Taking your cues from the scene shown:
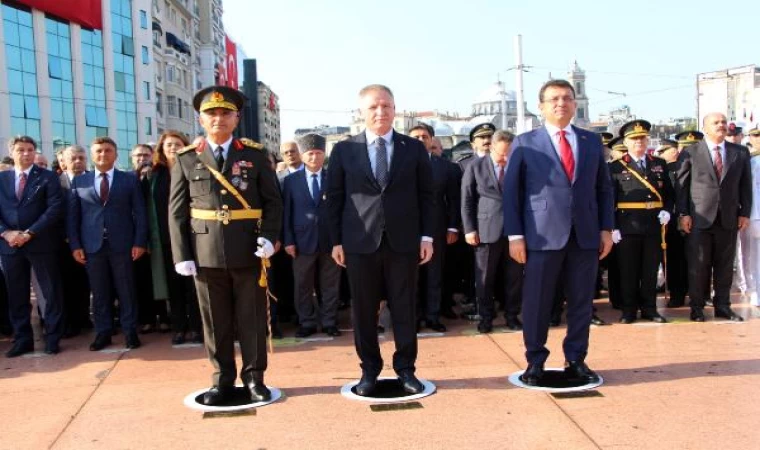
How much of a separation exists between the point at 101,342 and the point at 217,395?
87.0 inches

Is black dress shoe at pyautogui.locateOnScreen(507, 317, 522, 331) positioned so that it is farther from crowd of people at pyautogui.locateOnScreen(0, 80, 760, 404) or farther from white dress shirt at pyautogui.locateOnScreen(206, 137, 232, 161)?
white dress shirt at pyautogui.locateOnScreen(206, 137, 232, 161)

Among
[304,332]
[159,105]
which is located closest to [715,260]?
[304,332]

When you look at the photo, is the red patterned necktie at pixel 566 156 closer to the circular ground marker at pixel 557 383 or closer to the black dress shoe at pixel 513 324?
the circular ground marker at pixel 557 383

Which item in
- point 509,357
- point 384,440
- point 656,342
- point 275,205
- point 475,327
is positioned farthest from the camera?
point 475,327

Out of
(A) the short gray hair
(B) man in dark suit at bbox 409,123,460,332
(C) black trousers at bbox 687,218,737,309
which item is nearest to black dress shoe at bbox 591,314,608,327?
(C) black trousers at bbox 687,218,737,309

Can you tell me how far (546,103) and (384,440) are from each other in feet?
7.92

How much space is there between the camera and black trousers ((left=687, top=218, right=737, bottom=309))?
649 cm

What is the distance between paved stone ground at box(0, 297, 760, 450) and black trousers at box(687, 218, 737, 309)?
60 cm

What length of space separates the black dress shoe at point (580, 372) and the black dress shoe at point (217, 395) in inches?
87.8

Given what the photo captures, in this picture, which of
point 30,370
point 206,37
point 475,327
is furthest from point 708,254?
point 206,37

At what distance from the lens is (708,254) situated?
258 inches

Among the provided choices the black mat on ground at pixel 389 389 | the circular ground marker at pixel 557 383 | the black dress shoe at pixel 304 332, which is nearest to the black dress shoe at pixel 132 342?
the black dress shoe at pixel 304 332

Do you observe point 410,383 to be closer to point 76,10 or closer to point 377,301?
point 377,301

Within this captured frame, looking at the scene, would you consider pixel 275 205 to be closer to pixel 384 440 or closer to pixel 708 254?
pixel 384 440
